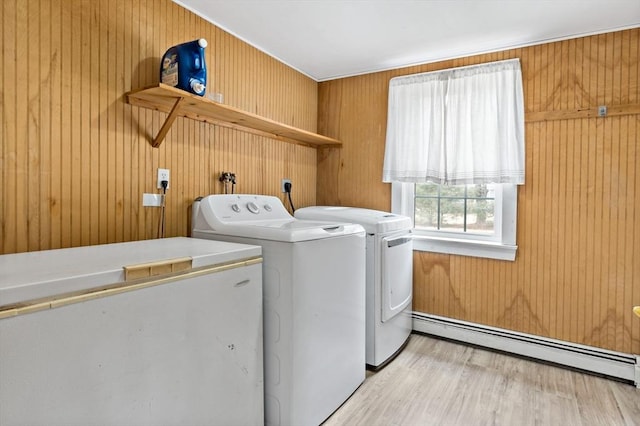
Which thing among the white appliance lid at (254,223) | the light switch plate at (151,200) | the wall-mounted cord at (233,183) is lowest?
the white appliance lid at (254,223)

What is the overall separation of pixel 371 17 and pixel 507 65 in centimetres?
110

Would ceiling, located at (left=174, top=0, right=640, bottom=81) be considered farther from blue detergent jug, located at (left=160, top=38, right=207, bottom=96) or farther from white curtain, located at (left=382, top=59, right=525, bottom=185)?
blue detergent jug, located at (left=160, top=38, right=207, bottom=96)

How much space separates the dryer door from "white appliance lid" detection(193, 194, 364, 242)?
0.41 metres

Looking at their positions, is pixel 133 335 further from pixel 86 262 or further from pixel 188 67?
pixel 188 67

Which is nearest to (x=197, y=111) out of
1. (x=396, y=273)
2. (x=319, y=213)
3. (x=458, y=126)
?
(x=319, y=213)

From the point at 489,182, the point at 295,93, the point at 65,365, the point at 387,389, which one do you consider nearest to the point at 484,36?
the point at 489,182

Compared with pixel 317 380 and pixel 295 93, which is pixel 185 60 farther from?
pixel 317 380

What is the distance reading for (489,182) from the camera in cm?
264

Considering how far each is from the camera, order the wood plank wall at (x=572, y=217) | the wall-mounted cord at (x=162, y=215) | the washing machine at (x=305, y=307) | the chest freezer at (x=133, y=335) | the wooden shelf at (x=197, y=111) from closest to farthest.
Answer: the chest freezer at (x=133, y=335), the washing machine at (x=305, y=307), the wooden shelf at (x=197, y=111), the wall-mounted cord at (x=162, y=215), the wood plank wall at (x=572, y=217)

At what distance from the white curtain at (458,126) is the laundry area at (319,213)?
2 centimetres

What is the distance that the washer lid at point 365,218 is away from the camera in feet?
7.79

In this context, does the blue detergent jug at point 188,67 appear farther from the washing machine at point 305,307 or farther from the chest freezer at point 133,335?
the chest freezer at point 133,335

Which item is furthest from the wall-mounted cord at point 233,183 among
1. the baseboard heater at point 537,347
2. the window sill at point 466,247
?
the baseboard heater at point 537,347

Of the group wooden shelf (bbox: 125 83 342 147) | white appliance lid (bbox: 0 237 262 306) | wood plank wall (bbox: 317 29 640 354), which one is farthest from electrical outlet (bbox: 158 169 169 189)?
wood plank wall (bbox: 317 29 640 354)
